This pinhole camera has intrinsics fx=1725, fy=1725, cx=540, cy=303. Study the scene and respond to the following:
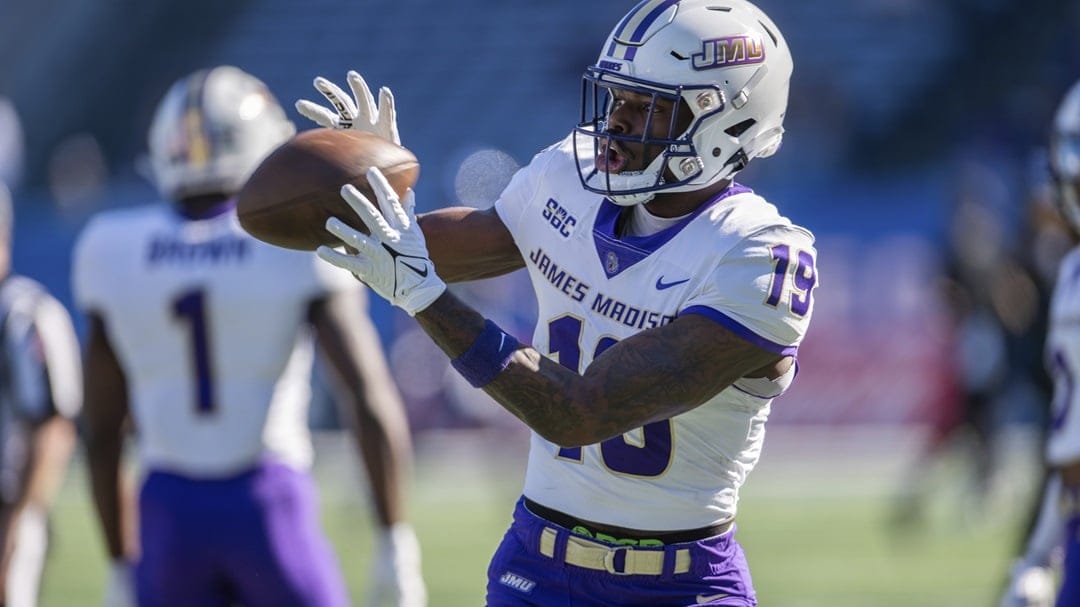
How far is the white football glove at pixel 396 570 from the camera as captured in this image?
4.18 meters

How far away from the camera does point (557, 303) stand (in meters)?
3.22

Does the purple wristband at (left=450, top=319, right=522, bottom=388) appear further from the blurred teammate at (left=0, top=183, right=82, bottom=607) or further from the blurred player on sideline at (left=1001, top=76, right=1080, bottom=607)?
the blurred teammate at (left=0, top=183, right=82, bottom=607)

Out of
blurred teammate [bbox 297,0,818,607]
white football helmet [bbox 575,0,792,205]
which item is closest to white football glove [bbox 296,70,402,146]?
blurred teammate [bbox 297,0,818,607]

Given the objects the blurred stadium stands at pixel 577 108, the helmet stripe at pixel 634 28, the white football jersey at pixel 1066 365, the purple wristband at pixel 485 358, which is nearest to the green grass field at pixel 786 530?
the blurred stadium stands at pixel 577 108

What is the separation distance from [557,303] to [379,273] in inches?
22.3

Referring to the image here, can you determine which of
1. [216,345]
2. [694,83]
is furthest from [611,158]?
[216,345]

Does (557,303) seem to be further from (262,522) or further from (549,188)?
(262,522)

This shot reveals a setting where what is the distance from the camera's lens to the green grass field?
762 cm

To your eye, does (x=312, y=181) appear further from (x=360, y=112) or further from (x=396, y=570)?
(x=396, y=570)

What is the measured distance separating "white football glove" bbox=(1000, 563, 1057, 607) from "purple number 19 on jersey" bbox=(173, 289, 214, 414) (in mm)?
1943

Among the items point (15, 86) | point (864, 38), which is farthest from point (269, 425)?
point (15, 86)

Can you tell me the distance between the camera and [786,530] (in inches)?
372

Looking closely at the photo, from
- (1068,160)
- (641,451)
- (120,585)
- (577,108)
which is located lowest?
(577,108)

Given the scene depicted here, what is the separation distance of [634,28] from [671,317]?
61cm
